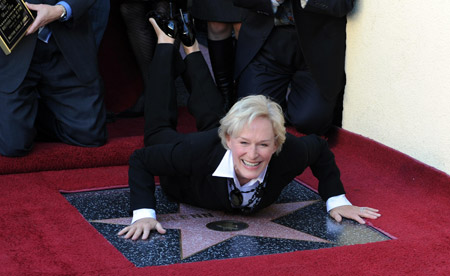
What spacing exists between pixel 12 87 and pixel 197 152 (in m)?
1.26

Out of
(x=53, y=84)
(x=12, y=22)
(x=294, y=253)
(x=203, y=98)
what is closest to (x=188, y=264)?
(x=294, y=253)

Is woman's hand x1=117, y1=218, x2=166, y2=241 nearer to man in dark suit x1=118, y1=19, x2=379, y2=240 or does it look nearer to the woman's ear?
man in dark suit x1=118, y1=19, x2=379, y2=240

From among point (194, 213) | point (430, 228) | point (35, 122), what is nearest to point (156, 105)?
point (194, 213)

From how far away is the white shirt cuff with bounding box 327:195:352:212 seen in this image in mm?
2833

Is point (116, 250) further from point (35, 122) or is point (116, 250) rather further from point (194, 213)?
point (35, 122)

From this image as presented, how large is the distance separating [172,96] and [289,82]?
101 cm

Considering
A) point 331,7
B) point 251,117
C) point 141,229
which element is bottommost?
point 141,229

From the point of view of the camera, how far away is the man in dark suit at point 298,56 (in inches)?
142

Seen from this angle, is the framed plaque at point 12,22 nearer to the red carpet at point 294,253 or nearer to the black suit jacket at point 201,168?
the red carpet at point 294,253

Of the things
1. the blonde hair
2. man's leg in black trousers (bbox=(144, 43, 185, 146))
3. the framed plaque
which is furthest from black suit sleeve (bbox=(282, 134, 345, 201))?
the framed plaque

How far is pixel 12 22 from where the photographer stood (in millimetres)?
3166

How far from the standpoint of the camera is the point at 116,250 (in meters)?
2.39

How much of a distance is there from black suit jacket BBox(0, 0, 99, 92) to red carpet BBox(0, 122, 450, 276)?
47 centimetres

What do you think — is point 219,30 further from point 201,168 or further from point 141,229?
point 141,229
